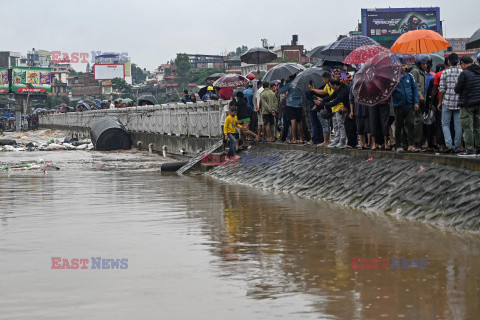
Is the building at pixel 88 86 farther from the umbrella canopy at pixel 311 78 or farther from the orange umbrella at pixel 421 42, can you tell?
the orange umbrella at pixel 421 42

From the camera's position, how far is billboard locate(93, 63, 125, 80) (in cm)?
17412

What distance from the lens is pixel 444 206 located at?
10.1 meters

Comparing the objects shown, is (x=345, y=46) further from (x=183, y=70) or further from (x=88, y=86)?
(x=88, y=86)

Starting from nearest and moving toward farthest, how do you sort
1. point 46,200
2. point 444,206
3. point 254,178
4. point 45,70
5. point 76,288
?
point 76,288 → point 444,206 → point 46,200 → point 254,178 → point 45,70

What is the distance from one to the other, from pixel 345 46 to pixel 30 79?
92.4m

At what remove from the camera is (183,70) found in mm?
148250

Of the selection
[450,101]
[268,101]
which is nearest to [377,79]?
[450,101]

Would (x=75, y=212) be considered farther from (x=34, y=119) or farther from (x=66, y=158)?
(x=34, y=119)

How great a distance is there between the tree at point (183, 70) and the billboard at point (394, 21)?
7504 cm

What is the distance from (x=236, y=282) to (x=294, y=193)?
27.2 ft

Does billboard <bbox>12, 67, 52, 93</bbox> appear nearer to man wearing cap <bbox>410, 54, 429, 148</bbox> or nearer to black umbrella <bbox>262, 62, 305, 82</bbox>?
black umbrella <bbox>262, 62, 305, 82</bbox>

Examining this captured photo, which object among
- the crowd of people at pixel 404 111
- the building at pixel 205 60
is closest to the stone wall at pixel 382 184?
the crowd of people at pixel 404 111

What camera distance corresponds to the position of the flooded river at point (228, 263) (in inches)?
233

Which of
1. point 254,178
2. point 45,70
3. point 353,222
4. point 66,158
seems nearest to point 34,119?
point 45,70
